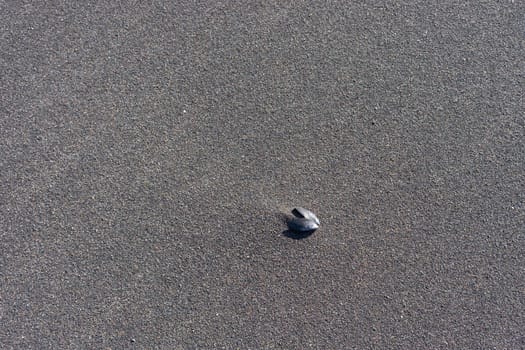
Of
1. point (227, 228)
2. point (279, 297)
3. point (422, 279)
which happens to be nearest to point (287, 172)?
point (227, 228)

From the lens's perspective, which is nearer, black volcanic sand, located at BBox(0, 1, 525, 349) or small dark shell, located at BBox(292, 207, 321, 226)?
black volcanic sand, located at BBox(0, 1, 525, 349)

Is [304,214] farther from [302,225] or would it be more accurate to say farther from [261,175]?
[261,175]

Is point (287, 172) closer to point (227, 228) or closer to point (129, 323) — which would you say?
point (227, 228)

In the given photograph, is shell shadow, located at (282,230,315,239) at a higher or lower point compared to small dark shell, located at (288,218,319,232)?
lower

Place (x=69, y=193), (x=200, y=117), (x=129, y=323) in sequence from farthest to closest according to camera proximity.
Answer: (x=200, y=117)
(x=69, y=193)
(x=129, y=323)

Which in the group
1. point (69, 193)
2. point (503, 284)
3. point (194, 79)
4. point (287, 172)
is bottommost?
point (69, 193)

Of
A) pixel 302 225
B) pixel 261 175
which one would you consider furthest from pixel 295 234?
pixel 261 175
